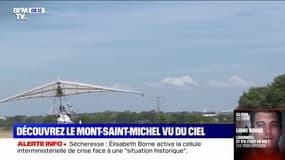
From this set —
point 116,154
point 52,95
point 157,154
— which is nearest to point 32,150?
point 116,154

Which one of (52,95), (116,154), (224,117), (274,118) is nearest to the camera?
(274,118)

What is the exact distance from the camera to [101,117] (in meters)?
29.7

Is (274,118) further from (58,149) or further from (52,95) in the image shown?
(52,95)

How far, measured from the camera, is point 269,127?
19.2 m

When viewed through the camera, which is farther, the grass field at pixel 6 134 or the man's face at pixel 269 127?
the grass field at pixel 6 134

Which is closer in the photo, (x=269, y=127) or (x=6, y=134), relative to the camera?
(x=269, y=127)

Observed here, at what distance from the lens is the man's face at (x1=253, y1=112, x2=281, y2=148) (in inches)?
751

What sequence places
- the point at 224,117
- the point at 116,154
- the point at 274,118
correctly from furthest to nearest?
the point at 224,117
the point at 116,154
the point at 274,118

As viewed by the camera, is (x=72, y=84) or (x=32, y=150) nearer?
(x=32, y=150)

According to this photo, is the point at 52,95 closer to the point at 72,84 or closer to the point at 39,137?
the point at 72,84

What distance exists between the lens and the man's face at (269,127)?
19.1m

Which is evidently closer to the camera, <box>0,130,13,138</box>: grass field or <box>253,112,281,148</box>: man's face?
<box>253,112,281,148</box>: man's face

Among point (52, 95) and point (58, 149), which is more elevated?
point (52, 95)

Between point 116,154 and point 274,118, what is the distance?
495cm
